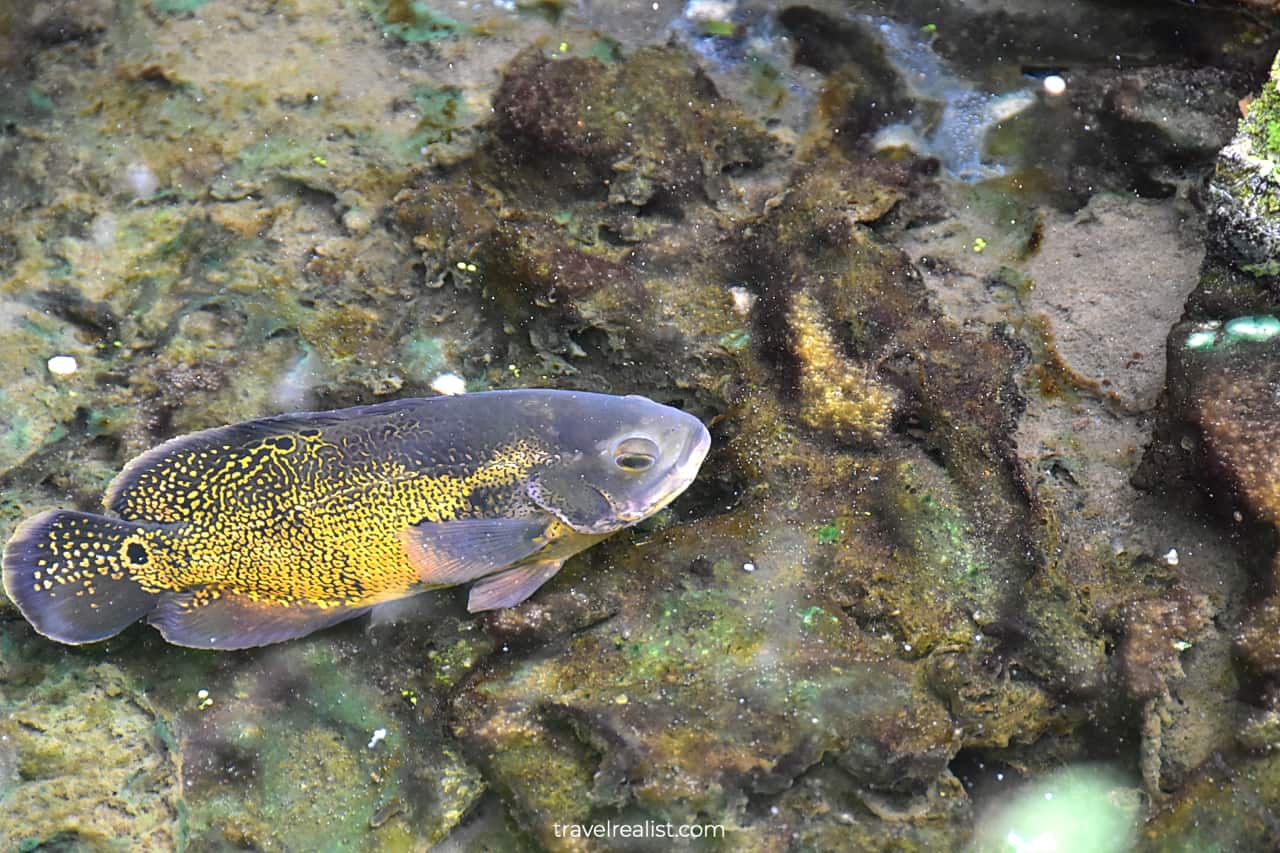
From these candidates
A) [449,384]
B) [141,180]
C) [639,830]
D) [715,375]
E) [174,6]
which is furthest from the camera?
[174,6]

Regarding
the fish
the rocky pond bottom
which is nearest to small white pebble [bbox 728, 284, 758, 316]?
the rocky pond bottom

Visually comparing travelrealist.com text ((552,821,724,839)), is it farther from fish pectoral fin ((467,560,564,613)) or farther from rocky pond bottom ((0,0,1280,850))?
fish pectoral fin ((467,560,564,613))

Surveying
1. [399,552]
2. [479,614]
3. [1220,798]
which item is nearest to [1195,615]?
[1220,798]

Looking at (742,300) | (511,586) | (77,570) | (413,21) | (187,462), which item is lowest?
(511,586)

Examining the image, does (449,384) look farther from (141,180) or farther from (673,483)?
Answer: (141,180)

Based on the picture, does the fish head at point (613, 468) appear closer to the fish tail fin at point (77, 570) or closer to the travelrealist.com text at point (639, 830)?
the travelrealist.com text at point (639, 830)

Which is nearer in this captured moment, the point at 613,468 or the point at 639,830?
the point at 639,830

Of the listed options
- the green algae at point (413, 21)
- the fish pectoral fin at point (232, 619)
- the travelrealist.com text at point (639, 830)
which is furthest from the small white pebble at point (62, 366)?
the travelrealist.com text at point (639, 830)

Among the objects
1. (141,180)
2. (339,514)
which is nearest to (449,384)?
(339,514)
